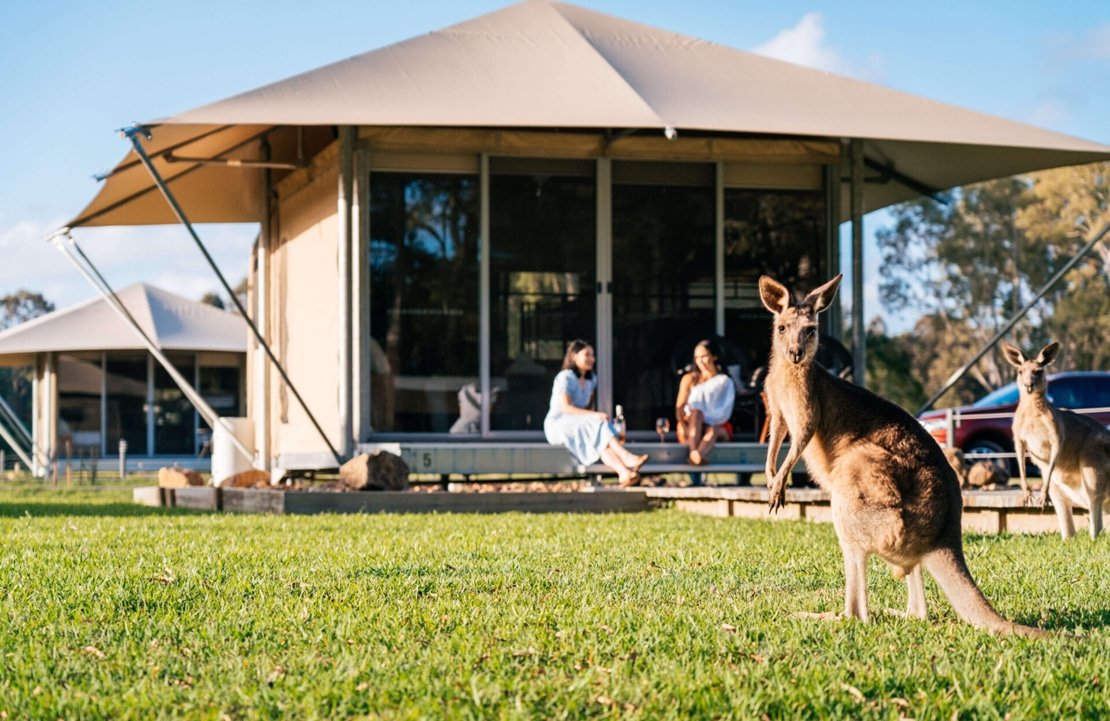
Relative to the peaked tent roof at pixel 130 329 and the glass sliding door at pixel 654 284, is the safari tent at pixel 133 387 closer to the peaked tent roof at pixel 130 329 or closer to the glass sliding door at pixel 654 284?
the peaked tent roof at pixel 130 329

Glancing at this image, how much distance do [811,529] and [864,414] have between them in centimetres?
478

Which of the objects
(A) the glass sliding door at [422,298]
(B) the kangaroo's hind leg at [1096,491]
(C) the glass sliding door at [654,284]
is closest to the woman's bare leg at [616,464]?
(C) the glass sliding door at [654,284]

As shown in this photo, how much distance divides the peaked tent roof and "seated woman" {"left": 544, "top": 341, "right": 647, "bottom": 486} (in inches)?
671

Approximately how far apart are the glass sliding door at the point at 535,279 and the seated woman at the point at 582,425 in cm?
85

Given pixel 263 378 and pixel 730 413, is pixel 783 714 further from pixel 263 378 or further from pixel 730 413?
pixel 263 378

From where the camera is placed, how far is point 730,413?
43.4 ft

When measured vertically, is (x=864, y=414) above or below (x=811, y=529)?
above

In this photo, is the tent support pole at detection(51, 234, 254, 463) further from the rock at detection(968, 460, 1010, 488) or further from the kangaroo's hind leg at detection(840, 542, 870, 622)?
the kangaroo's hind leg at detection(840, 542, 870, 622)

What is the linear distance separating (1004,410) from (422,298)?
10.4 metres

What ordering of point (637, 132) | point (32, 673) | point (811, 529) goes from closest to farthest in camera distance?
point (32, 673)
point (811, 529)
point (637, 132)

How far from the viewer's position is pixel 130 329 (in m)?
28.5

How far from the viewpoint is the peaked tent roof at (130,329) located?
28.2 metres

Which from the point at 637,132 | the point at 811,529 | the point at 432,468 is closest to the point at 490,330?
the point at 432,468

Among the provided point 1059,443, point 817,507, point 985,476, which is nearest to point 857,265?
point 985,476
